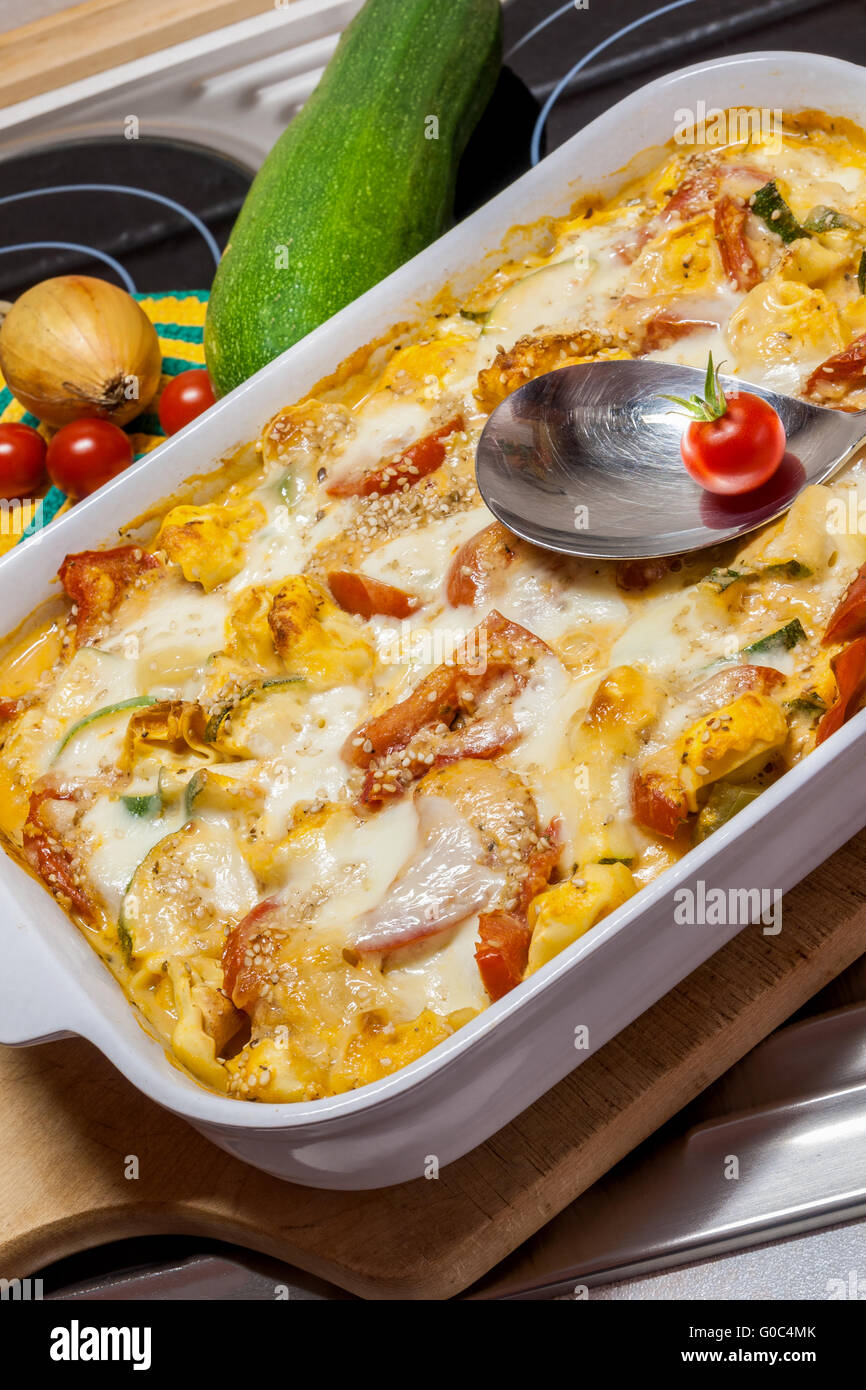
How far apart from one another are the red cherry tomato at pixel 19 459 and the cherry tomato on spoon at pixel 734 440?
1743mm

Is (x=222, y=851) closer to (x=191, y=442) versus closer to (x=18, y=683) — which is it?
(x=18, y=683)

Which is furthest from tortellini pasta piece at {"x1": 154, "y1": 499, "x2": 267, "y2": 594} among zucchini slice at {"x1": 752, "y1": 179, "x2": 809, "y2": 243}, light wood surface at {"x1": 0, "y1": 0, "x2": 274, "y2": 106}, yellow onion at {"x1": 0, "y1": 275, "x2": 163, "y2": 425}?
light wood surface at {"x1": 0, "y1": 0, "x2": 274, "y2": 106}

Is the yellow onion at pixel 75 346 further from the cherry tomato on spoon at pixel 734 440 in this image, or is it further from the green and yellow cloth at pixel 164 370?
the cherry tomato on spoon at pixel 734 440

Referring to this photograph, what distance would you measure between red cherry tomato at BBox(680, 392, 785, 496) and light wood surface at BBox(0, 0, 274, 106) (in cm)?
284

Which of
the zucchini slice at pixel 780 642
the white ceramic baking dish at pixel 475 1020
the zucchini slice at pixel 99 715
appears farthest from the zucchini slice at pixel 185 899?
the zucchini slice at pixel 780 642

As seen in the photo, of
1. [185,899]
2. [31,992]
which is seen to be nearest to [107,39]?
[185,899]

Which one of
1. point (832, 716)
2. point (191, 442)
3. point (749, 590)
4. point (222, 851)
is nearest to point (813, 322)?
point (749, 590)

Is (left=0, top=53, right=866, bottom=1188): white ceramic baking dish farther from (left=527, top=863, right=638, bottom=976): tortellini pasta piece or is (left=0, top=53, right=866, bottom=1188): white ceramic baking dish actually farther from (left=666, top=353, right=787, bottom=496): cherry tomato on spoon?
(left=666, top=353, right=787, bottom=496): cherry tomato on spoon

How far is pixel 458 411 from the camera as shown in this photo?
252cm

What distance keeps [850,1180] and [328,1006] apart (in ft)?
2.89

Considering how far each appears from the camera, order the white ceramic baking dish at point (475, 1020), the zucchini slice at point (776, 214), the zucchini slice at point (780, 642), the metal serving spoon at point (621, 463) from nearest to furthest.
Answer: the white ceramic baking dish at point (475, 1020) → the zucchini slice at point (780, 642) → the metal serving spoon at point (621, 463) → the zucchini slice at point (776, 214)

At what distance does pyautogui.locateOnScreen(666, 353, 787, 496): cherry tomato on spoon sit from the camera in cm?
207

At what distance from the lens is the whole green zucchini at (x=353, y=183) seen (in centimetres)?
→ 283

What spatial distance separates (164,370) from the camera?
3.31m
